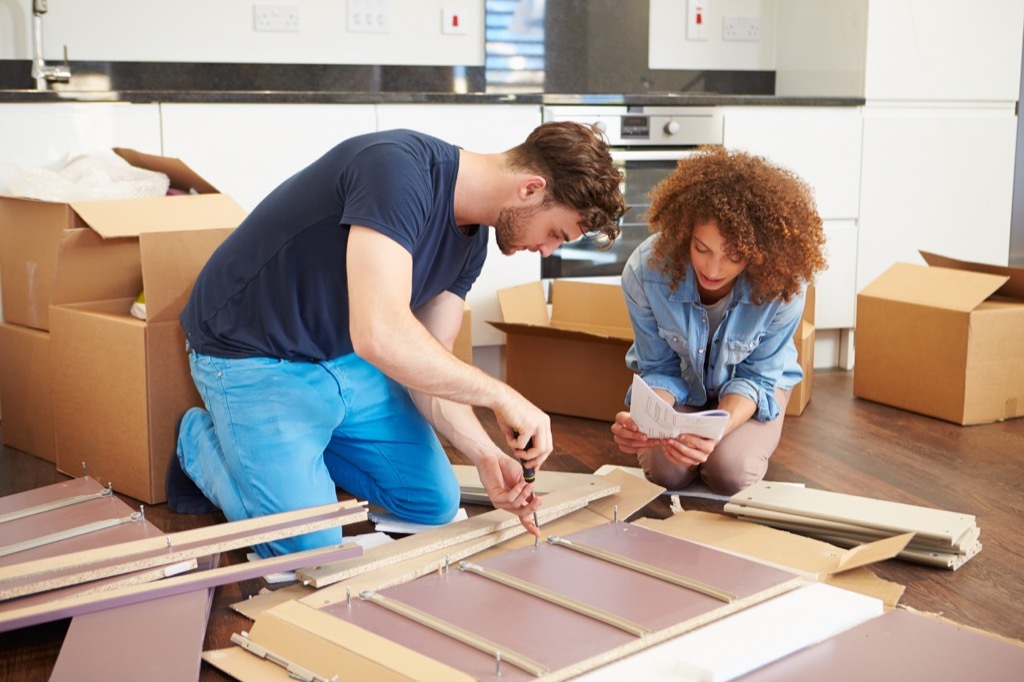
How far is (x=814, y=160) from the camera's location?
3.89 m

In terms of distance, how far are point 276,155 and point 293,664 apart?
2.08 m

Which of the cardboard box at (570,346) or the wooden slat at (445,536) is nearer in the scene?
the wooden slat at (445,536)

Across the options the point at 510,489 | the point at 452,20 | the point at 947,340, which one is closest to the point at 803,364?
the point at 947,340

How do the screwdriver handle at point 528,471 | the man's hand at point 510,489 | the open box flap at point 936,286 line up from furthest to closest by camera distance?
1. the open box flap at point 936,286
2. the man's hand at point 510,489
3. the screwdriver handle at point 528,471

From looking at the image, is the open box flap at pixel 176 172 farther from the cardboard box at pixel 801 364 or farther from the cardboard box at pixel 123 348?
the cardboard box at pixel 801 364

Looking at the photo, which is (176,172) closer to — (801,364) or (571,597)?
(571,597)

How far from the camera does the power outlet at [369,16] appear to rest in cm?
394

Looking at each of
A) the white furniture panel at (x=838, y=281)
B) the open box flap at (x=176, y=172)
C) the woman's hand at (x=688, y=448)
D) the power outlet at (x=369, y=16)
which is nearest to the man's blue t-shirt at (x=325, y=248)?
the woman's hand at (x=688, y=448)

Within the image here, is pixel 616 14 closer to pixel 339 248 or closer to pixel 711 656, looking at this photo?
pixel 339 248

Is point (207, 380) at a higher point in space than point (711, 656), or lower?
higher

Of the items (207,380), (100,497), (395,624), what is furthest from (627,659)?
(100,497)

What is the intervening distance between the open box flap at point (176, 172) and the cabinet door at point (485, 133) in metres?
0.73

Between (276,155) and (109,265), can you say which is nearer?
(109,265)

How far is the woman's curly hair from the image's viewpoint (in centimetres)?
228
